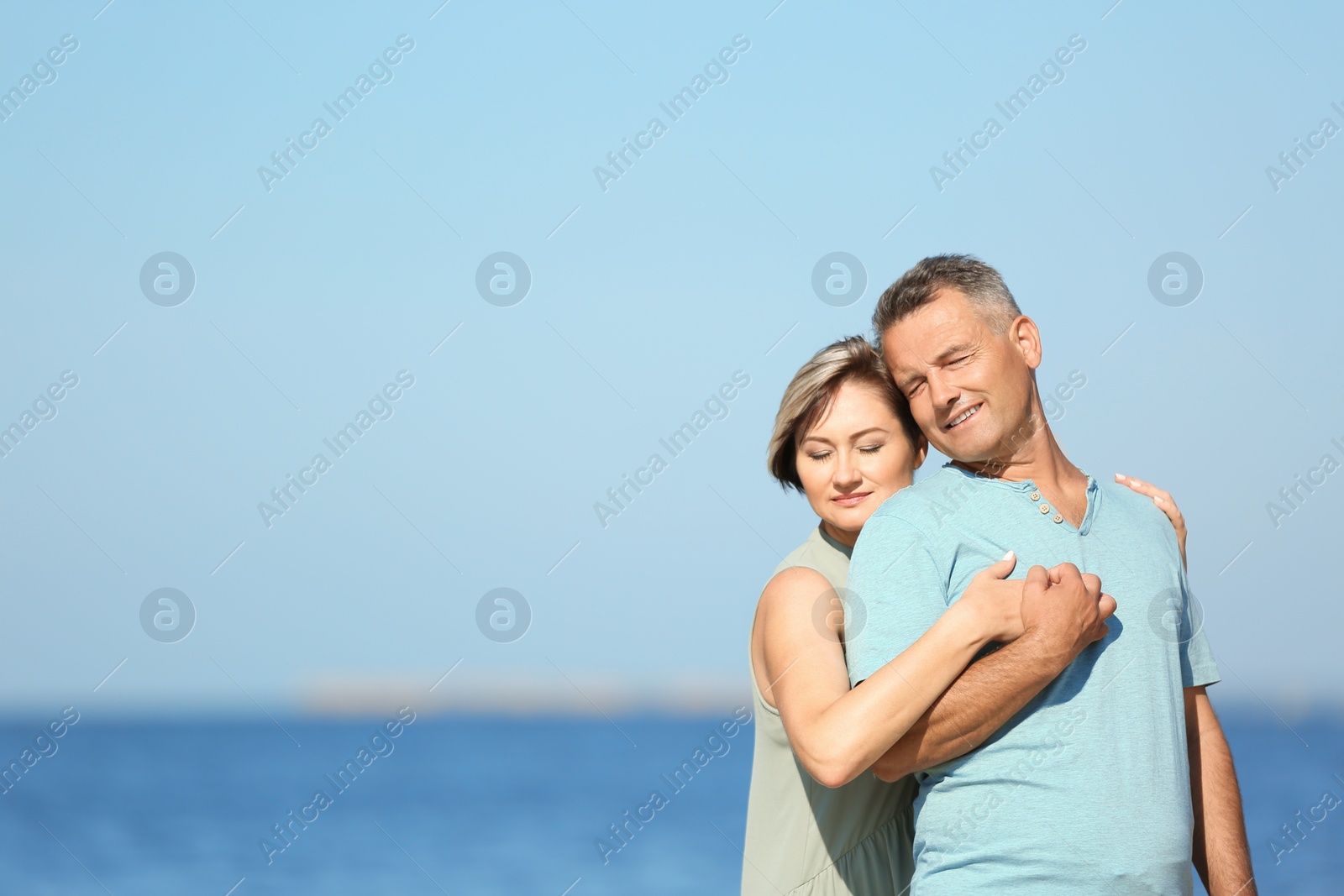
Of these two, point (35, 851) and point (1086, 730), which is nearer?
point (1086, 730)

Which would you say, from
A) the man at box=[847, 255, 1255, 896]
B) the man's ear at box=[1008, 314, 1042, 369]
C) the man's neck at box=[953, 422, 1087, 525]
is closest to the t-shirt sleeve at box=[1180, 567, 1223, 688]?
the man at box=[847, 255, 1255, 896]

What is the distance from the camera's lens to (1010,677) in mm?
2438

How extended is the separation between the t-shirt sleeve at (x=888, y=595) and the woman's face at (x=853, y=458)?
0.38m

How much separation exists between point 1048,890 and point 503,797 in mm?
29646

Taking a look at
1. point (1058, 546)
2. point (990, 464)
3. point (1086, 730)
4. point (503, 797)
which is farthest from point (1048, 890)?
point (503, 797)

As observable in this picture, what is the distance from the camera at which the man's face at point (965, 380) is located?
113 inches

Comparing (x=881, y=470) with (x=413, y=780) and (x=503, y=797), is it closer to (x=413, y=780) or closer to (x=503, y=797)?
(x=503, y=797)

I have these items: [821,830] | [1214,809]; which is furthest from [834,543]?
[1214,809]

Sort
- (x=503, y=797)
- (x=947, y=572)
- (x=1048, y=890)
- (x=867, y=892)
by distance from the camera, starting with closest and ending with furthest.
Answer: (x=1048, y=890) < (x=947, y=572) < (x=867, y=892) < (x=503, y=797)

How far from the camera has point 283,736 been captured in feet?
221

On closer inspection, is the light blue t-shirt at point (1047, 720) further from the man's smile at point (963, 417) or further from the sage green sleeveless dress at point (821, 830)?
the sage green sleeveless dress at point (821, 830)

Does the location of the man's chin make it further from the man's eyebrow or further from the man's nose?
the man's eyebrow

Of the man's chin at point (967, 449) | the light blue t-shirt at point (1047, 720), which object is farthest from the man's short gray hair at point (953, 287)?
the light blue t-shirt at point (1047, 720)

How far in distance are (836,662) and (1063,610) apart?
0.52m
